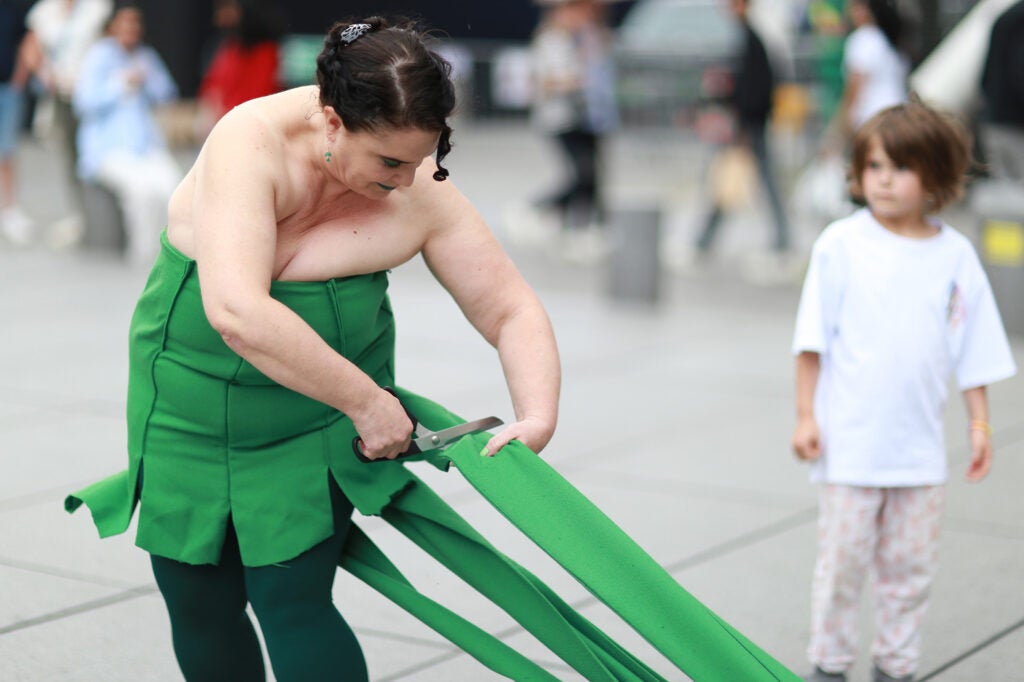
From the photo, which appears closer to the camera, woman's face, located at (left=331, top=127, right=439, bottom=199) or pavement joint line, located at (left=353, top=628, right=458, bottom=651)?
woman's face, located at (left=331, top=127, right=439, bottom=199)

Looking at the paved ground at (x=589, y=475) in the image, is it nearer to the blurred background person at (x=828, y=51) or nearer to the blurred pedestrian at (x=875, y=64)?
the blurred pedestrian at (x=875, y=64)

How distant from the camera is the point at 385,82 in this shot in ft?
8.64

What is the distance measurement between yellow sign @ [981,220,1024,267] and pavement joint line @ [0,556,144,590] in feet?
18.7

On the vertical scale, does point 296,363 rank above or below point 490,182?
above

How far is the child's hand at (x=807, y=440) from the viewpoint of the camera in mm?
3748

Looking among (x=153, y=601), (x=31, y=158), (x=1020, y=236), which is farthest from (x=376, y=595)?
(x=31, y=158)

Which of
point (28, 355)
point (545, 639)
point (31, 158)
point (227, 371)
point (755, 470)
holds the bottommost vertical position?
point (31, 158)

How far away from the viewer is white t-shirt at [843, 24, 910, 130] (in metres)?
10.6

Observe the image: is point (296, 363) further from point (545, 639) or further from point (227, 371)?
point (545, 639)

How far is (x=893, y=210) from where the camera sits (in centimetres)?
371

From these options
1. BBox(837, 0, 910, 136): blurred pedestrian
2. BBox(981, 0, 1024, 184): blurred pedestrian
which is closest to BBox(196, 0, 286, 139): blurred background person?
BBox(837, 0, 910, 136): blurred pedestrian

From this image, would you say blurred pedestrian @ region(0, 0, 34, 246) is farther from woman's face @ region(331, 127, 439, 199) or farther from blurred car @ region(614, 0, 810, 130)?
woman's face @ region(331, 127, 439, 199)

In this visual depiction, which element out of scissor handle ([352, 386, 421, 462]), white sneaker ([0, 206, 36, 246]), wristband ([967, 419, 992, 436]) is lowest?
white sneaker ([0, 206, 36, 246])

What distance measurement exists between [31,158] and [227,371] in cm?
1716
